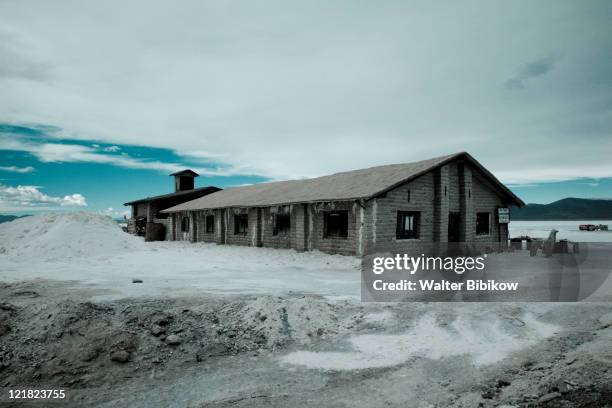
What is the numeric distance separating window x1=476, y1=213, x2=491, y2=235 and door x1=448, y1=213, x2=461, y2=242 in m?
1.99

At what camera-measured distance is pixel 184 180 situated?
41.2 m

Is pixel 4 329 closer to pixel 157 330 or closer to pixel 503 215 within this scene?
pixel 157 330

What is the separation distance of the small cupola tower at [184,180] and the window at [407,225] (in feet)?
93.5

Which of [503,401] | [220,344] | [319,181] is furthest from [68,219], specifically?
[503,401]

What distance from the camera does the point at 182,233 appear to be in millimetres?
30719

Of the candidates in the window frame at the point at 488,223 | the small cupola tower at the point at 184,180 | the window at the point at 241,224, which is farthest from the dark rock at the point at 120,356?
the small cupola tower at the point at 184,180

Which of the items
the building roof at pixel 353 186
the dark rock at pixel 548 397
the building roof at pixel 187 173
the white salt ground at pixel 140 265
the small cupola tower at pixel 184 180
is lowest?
the dark rock at pixel 548 397

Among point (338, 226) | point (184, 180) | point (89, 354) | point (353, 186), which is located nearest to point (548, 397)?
point (89, 354)

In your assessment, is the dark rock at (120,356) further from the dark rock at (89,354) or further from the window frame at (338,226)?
the window frame at (338,226)

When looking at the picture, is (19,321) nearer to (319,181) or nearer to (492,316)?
(492,316)

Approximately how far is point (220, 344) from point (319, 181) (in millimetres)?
18682

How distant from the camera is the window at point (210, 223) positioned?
2755cm

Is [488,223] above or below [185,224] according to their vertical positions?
above

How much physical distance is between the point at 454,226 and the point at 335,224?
7.35 meters
